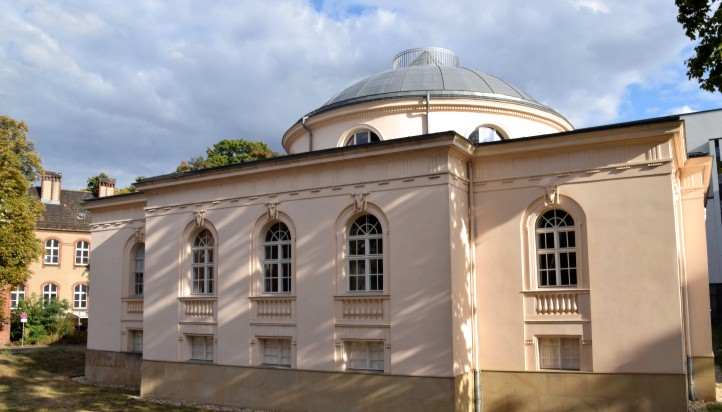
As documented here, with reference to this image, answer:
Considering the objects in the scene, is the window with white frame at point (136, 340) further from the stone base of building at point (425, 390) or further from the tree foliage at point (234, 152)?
the tree foliage at point (234, 152)

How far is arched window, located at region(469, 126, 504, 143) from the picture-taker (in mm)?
18948

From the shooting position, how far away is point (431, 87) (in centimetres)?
1978

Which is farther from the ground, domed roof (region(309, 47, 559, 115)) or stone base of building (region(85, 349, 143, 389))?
domed roof (region(309, 47, 559, 115))

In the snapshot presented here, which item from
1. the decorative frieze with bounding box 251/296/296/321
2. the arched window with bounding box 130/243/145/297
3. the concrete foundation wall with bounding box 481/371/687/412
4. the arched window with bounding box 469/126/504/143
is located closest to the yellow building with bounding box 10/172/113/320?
the arched window with bounding box 130/243/145/297

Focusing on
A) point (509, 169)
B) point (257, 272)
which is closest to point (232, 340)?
point (257, 272)

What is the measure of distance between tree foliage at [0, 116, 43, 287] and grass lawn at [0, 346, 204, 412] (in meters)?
3.73

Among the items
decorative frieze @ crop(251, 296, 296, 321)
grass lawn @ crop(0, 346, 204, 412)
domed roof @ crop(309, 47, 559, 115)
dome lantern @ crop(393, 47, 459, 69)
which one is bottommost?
grass lawn @ crop(0, 346, 204, 412)

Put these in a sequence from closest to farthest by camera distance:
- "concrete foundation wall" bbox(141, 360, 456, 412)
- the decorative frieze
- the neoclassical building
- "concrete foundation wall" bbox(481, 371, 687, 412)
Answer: "concrete foundation wall" bbox(481, 371, 687, 412), the neoclassical building, "concrete foundation wall" bbox(141, 360, 456, 412), the decorative frieze

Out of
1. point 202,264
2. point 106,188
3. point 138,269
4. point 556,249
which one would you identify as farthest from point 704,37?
point 106,188

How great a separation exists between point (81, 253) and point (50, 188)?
562 cm

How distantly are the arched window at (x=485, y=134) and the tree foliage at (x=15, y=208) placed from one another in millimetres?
19930

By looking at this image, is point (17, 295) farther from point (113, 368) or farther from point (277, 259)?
point (277, 259)

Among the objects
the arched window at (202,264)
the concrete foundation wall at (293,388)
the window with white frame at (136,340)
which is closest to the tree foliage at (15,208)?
the window with white frame at (136,340)

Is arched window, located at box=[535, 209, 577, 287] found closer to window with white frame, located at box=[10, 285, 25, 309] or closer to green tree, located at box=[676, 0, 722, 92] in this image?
green tree, located at box=[676, 0, 722, 92]
